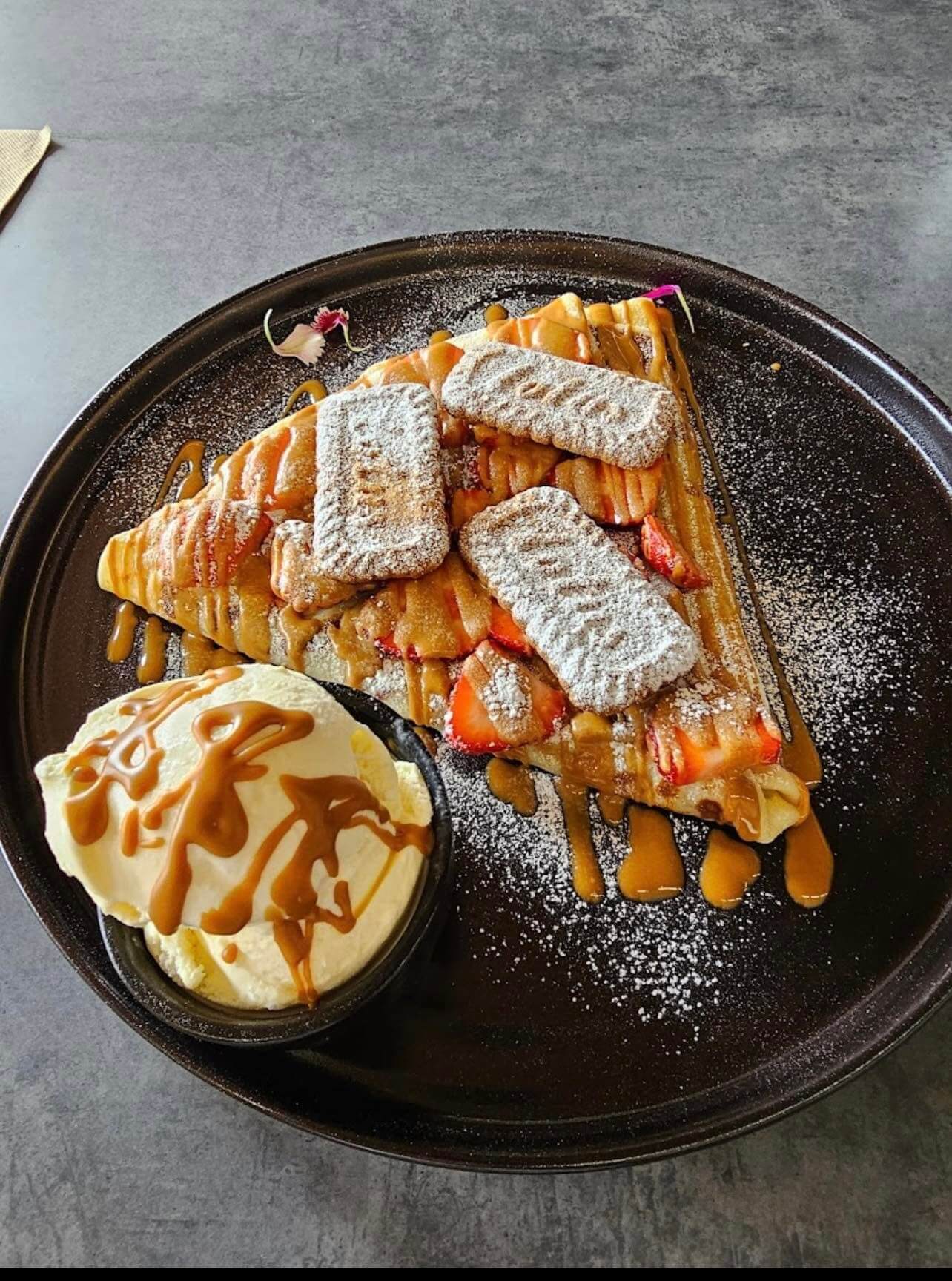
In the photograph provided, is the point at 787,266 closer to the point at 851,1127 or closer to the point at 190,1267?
the point at 851,1127

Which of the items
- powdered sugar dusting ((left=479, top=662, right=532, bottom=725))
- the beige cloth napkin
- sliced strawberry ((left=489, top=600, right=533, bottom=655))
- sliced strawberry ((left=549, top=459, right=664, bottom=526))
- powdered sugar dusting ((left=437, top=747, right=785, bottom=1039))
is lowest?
powdered sugar dusting ((left=437, top=747, right=785, bottom=1039))

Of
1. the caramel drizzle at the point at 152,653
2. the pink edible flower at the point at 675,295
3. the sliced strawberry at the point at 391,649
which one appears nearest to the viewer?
the sliced strawberry at the point at 391,649

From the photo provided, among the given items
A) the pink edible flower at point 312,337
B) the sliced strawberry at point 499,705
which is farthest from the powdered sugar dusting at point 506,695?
the pink edible flower at point 312,337

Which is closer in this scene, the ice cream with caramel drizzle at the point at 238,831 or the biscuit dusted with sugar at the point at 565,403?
the ice cream with caramel drizzle at the point at 238,831

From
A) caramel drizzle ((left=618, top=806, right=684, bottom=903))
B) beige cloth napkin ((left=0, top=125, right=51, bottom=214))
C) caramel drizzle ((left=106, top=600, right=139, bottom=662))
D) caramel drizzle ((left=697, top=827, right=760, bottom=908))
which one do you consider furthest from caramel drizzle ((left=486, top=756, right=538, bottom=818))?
beige cloth napkin ((left=0, top=125, right=51, bottom=214))

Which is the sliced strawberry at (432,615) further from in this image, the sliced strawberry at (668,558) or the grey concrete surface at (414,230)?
the grey concrete surface at (414,230)

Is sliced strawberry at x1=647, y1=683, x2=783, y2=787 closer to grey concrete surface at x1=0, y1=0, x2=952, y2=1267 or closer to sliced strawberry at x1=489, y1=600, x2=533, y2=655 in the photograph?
sliced strawberry at x1=489, y1=600, x2=533, y2=655
